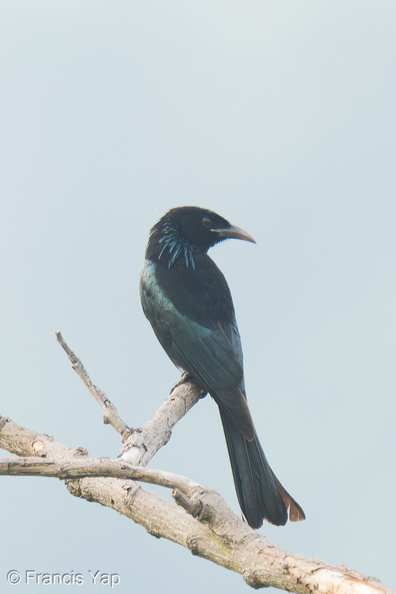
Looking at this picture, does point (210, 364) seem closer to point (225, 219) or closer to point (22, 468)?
point (225, 219)

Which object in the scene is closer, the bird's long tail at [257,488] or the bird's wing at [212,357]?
the bird's long tail at [257,488]

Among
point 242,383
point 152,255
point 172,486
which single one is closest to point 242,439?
point 242,383

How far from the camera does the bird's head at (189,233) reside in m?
5.89

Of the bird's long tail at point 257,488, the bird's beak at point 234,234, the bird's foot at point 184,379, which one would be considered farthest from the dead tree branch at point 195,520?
the bird's beak at point 234,234

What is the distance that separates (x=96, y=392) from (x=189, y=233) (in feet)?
6.72

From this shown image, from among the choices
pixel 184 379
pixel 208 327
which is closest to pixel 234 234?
pixel 208 327

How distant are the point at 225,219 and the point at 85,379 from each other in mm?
2291

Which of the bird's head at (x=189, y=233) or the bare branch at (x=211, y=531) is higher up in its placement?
the bird's head at (x=189, y=233)

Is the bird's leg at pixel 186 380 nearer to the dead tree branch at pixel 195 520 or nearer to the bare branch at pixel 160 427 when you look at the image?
the bare branch at pixel 160 427

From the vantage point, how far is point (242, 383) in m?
5.25

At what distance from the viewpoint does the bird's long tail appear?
451cm

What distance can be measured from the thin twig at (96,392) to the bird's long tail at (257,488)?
0.96 meters

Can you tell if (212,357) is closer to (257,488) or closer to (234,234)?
(257,488)

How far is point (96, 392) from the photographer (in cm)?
439
